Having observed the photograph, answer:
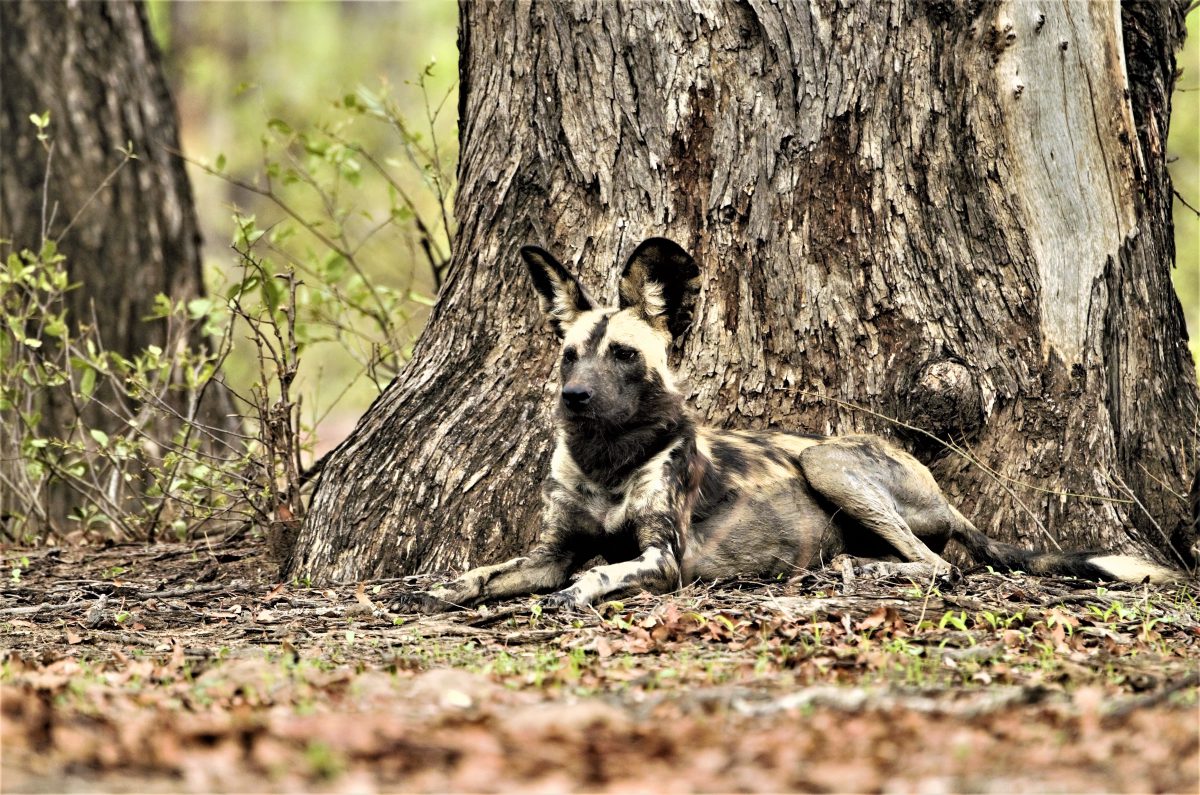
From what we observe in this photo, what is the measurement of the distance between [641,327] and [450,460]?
4.06 feet

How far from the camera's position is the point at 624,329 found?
6543mm

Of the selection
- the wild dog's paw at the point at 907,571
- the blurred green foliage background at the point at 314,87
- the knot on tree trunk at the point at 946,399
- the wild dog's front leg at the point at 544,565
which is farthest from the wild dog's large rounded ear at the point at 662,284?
the blurred green foliage background at the point at 314,87

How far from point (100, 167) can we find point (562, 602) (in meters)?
6.70

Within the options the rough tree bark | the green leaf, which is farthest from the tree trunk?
the rough tree bark

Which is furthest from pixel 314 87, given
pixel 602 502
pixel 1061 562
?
pixel 1061 562

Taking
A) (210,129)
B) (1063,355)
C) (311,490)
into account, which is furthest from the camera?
(210,129)

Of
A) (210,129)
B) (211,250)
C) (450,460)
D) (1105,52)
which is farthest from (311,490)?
(211,250)

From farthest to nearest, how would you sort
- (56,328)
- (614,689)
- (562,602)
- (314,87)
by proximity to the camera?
1. (314,87)
2. (56,328)
3. (562,602)
4. (614,689)

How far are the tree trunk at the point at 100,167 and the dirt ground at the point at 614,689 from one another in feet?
12.8

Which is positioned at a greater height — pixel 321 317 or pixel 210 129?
pixel 210 129

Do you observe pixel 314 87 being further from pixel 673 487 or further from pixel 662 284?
pixel 673 487

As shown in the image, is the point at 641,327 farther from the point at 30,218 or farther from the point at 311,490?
the point at 30,218

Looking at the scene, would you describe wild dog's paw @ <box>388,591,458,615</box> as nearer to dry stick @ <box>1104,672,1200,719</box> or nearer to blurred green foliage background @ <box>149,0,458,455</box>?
dry stick @ <box>1104,672,1200,719</box>

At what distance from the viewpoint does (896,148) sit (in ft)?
22.7
